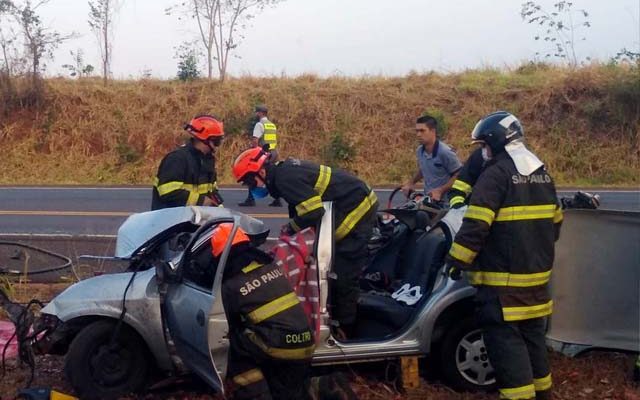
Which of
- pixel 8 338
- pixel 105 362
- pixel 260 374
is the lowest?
pixel 8 338

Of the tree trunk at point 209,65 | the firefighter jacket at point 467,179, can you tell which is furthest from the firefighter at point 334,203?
the tree trunk at point 209,65

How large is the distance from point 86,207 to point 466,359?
10779 millimetres

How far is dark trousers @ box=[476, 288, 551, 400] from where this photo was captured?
4.80 metres

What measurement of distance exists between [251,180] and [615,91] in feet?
63.7

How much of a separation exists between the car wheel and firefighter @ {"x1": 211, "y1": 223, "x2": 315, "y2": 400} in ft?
3.98

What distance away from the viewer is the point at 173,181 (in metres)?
6.70

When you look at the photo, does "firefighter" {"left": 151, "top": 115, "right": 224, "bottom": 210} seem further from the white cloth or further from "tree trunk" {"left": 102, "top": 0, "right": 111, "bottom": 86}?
"tree trunk" {"left": 102, "top": 0, "right": 111, "bottom": 86}

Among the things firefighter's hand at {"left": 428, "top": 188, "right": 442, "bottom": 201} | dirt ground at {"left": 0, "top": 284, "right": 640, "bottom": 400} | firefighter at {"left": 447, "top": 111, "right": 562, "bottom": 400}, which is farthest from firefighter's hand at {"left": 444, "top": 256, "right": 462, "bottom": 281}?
firefighter's hand at {"left": 428, "top": 188, "right": 442, "bottom": 201}

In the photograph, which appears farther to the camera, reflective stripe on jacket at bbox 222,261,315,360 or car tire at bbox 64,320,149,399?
car tire at bbox 64,320,149,399

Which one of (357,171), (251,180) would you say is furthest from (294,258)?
(357,171)

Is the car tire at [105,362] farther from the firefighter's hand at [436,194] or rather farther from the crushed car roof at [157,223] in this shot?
the firefighter's hand at [436,194]

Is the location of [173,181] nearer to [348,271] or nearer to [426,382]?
[348,271]

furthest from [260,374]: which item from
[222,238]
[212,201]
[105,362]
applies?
[212,201]

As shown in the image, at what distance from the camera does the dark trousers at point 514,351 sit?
4805 millimetres
